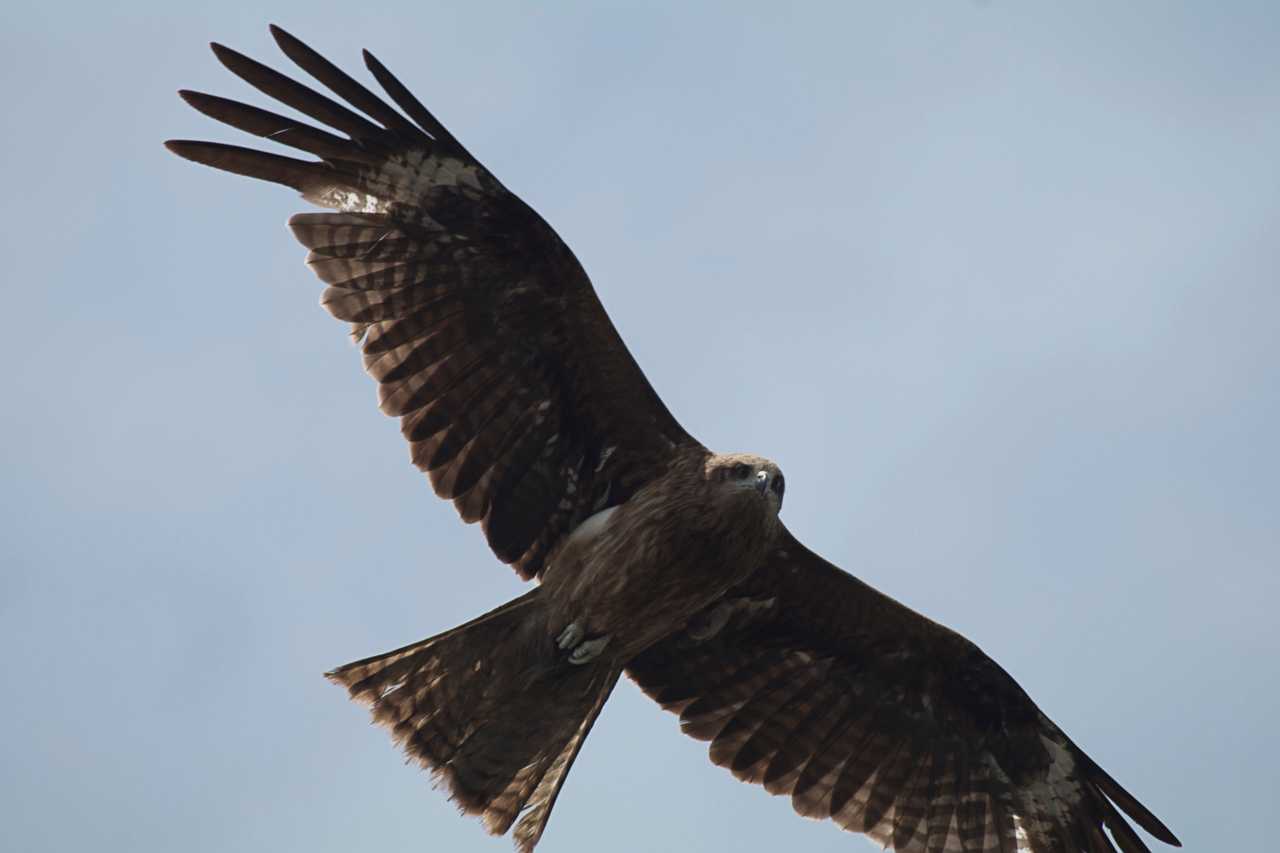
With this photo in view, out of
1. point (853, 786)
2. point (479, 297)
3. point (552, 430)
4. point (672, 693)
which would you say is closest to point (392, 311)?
point (479, 297)

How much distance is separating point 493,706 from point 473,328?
2062mm

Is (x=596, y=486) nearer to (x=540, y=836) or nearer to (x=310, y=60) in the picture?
(x=540, y=836)

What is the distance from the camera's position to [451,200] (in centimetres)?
1001

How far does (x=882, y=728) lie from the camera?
36.9 ft

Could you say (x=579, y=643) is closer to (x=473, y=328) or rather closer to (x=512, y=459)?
(x=512, y=459)

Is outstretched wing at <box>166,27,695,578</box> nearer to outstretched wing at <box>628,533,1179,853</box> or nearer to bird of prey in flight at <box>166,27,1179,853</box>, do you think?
bird of prey in flight at <box>166,27,1179,853</box>

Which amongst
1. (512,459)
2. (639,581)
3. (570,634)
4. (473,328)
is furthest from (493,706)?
(473,328)

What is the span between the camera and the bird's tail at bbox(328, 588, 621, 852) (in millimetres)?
9922

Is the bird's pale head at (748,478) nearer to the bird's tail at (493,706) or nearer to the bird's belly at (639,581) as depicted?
the bird's belly at (639,581)

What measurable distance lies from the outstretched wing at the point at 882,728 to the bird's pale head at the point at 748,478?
116cm

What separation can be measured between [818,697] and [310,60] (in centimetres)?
483

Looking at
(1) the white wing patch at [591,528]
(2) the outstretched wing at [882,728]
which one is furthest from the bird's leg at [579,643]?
(2) the outstretched wing at [882,728]

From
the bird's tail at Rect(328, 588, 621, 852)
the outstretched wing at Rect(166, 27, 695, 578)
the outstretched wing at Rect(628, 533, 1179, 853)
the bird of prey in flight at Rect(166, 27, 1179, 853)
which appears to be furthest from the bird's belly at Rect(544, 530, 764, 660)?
the outstretched wing at Rect(628, 533, 1179, 853)

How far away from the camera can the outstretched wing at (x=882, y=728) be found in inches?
432
